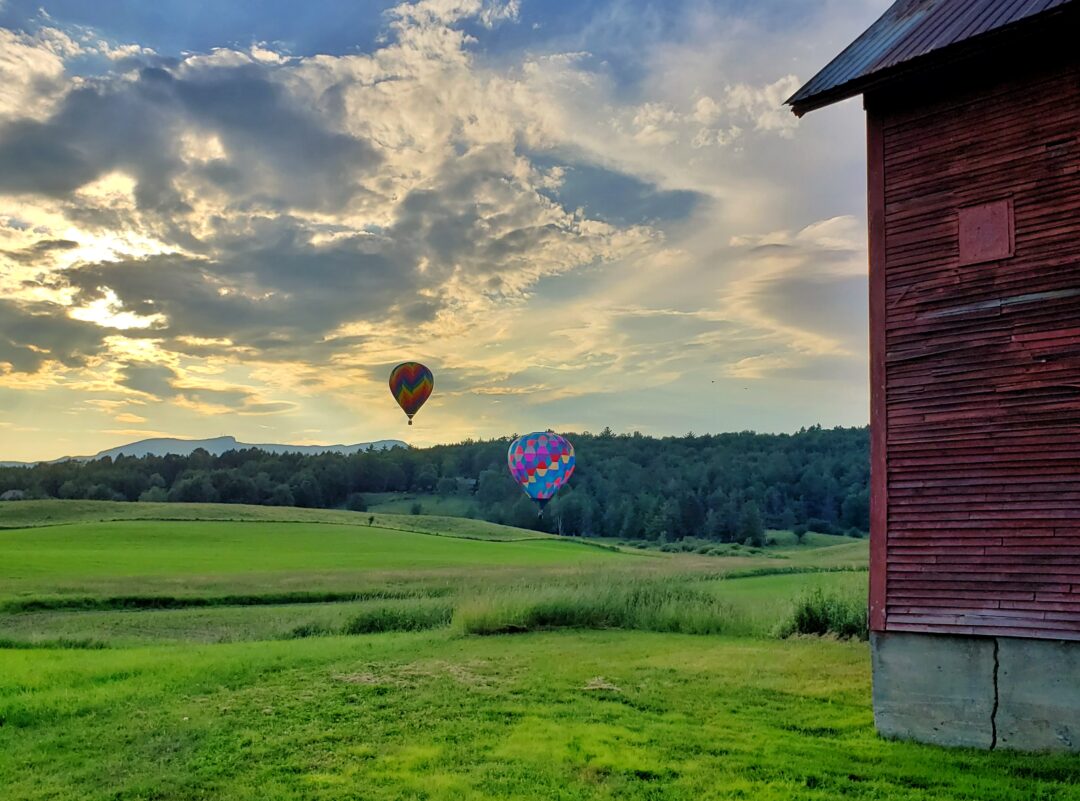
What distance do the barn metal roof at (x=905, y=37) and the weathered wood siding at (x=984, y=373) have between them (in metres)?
0.86

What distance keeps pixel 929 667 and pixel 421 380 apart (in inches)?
1693

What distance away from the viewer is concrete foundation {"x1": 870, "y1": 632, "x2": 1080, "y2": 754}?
10.1 metres

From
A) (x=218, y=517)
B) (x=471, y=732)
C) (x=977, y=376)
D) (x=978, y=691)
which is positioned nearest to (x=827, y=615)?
(x=978, y=691)

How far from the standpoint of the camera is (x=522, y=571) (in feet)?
153

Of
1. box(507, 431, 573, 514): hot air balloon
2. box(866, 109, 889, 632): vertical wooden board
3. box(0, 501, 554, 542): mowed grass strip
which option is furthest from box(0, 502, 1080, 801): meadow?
box(0, 501, 554, 542): mowed grass strip

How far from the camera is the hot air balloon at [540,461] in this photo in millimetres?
55656

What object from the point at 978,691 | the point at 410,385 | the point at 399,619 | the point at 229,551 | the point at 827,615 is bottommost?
the point at 229,551

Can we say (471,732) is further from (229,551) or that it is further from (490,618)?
(229,551)

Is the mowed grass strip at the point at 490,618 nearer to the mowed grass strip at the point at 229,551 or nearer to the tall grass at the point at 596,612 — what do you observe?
the tall grass at the point at 596,612

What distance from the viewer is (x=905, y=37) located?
12.2m

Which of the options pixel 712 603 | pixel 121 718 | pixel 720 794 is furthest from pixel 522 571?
pixel 720 794

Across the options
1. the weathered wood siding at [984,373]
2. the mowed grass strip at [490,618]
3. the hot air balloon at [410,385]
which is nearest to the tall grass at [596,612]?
the mowed grass strip at [490,618]

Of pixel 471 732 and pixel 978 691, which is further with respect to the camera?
pixel 471 732

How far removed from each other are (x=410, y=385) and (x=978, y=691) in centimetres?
4357
